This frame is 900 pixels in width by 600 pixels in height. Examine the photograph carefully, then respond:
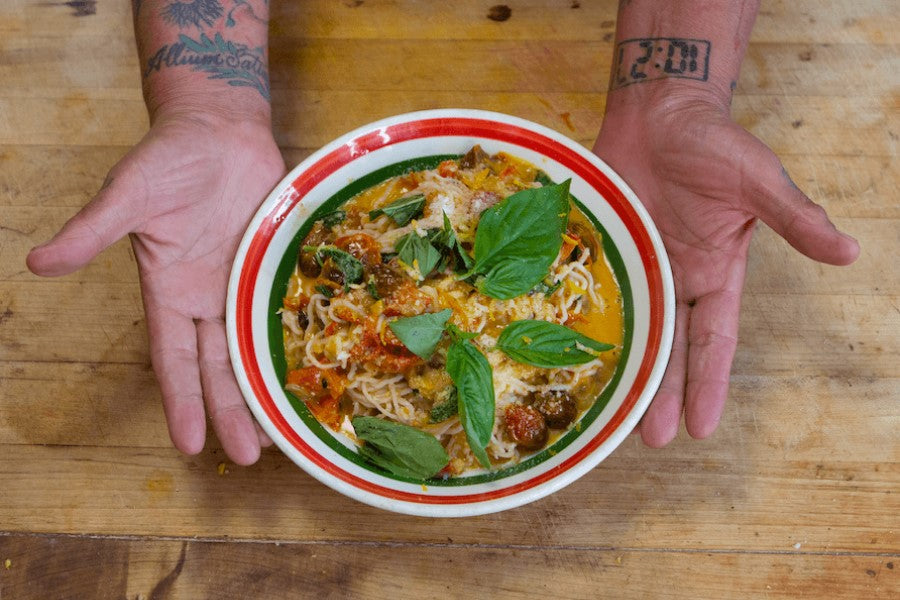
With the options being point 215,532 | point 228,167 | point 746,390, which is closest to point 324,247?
point 228,167

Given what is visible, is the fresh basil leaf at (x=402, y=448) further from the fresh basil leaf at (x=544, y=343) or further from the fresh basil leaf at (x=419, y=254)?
the fresh basil leaf at (x=419, y=254)

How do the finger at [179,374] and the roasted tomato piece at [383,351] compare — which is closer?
the roasted tomato piece at [383,351]

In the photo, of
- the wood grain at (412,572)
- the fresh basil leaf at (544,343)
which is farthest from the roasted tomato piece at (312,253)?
the wood grain at (412,572)

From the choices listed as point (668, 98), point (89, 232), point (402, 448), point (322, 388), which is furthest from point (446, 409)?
point (668, 98)

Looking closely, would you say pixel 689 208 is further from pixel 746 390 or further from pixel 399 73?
pixel 399 73

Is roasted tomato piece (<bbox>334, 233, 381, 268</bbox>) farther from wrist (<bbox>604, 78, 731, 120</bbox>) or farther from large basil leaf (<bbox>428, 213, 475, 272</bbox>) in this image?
wrist (<bbox>604, 78, 731, 120</bbox>)

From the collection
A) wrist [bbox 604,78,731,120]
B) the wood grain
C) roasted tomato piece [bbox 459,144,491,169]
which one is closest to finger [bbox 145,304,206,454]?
the wood grain

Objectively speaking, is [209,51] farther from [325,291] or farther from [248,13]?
[325,291]
